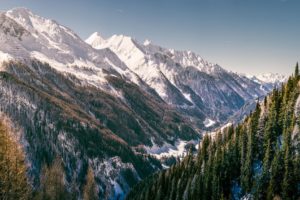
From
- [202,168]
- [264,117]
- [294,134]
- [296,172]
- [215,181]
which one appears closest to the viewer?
[296,172]

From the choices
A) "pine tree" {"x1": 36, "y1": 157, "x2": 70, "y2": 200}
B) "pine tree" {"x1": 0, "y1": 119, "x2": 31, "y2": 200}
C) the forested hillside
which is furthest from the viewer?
"pine tree" {"x1": 36, "y1": 157, "x2": 70, "y2": 200}

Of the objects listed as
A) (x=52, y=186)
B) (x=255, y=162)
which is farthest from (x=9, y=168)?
(x=255, y=162)

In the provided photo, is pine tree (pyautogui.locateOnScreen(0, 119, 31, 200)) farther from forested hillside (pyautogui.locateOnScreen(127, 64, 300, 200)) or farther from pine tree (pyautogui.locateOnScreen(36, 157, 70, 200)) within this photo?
forested hillside (pyautogui.locateOnScreen(127, 64, 300, 200))

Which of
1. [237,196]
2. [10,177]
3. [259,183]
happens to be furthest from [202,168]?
[10,177]

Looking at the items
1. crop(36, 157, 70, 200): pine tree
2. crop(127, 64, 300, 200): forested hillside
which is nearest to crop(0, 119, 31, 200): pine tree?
crop(36, 157, 70, 200): pine tree

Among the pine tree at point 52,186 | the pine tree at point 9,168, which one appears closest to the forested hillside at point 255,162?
the pine tree at point 52,186

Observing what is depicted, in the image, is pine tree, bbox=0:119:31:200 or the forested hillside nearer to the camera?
pine tree, bbox=0:119:31:200

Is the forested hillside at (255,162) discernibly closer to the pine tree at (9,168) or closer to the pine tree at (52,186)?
the pine tree at (52,186)

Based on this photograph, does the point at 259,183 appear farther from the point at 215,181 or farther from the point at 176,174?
the point at 176,174
